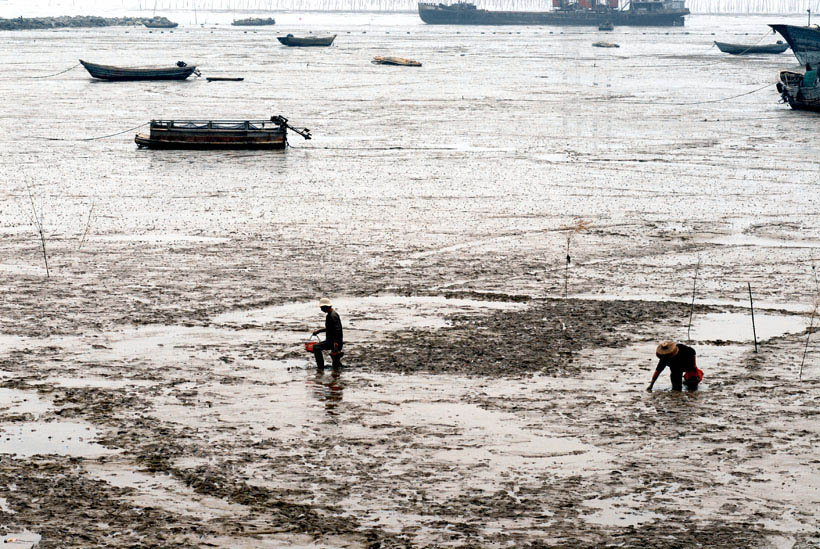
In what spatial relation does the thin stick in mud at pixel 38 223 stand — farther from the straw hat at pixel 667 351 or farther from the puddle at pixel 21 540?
the straw hat at pixel 667 351

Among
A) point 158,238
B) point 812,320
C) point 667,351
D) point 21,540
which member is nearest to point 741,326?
point 812,320

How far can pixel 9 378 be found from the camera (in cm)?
1617

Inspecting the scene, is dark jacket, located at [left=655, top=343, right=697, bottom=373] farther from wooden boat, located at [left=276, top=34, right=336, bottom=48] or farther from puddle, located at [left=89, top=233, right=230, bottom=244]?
wooden boat, located at [left=276, top=34, right=336, bottom=48]

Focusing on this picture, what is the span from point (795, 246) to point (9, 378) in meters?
18.6

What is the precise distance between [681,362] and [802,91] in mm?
50229

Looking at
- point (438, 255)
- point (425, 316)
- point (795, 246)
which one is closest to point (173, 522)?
point (425, 316)

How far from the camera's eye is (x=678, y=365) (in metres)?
15.5

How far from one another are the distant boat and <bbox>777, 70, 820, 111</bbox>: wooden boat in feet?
37.2

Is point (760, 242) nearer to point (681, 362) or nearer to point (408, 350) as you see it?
point (681, 362)

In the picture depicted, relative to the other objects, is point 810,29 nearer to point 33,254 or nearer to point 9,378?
point 33,254

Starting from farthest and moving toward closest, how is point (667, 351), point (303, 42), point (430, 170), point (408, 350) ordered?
point (303, 42)
point (430, 170)
point (408, 350)
point (667, 351)

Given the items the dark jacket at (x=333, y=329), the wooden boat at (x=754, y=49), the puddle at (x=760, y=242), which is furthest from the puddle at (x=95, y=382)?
the wooden boat at (x=754, y=49)

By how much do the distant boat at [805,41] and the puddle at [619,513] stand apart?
68.4m

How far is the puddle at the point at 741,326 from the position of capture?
1867 cm
